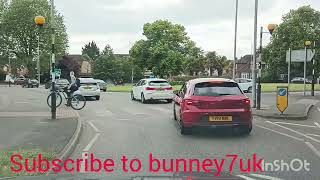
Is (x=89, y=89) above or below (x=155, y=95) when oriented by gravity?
above

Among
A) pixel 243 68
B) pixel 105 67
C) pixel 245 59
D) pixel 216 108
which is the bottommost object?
pixel 216 108

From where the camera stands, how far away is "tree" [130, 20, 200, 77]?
276 feet

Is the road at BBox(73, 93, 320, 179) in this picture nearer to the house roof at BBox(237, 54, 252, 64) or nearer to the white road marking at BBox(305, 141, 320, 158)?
the white road marking at BBox(305, 141, 320, 158)

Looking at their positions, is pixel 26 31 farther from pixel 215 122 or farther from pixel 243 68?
pixel 215 122

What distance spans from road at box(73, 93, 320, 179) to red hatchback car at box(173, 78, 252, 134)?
37 centimetres

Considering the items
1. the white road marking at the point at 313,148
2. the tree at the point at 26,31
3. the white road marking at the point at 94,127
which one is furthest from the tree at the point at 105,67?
the white road marking at the point at 313,148

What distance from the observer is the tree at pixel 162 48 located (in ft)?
276

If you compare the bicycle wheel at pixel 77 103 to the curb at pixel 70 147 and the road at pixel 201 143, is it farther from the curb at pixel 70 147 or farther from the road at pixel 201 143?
the curb at pixel 70 147

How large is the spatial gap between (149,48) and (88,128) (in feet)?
235

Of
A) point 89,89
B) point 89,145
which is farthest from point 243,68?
point 89,145

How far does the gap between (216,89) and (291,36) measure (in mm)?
66131

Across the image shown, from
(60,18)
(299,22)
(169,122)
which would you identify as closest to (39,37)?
(60,18)

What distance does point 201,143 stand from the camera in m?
11.4

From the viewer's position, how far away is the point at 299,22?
77.8 meters
